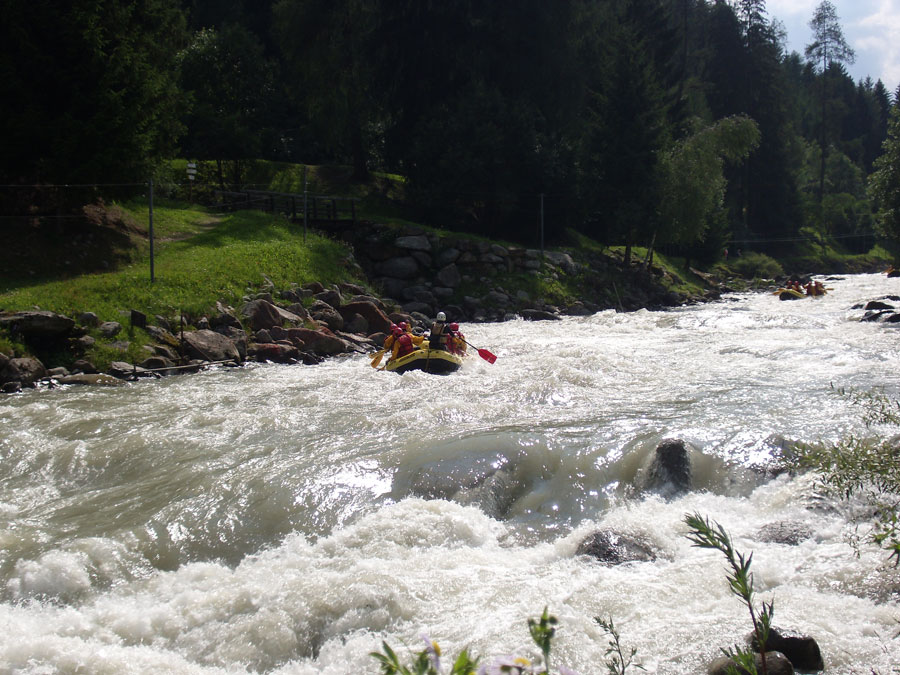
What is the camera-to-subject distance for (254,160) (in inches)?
1275

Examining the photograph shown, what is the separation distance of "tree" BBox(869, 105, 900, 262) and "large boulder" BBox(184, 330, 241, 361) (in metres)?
21.0

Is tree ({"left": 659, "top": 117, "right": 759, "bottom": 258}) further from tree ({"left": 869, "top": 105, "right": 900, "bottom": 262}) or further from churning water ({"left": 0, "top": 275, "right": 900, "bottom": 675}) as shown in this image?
churning water ({"left": 0, "top": 275, "right": 900, "bottom": 675})

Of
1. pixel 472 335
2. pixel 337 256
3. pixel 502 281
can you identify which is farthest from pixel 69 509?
pixel 502 281

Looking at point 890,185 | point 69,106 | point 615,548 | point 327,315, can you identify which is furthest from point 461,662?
point 890,185

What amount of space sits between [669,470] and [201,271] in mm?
13301

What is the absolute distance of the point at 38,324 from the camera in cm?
1249

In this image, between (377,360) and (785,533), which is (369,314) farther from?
(785,533)

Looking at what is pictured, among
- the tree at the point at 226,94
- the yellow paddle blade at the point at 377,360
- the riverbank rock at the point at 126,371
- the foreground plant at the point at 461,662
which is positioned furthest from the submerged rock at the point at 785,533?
the tree at the point at 226,94

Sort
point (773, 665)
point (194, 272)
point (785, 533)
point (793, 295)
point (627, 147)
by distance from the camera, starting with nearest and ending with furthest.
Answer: point (773, 665) < point (785, 533) < point (194, 272) < point (793, 295) < point (627, 147)

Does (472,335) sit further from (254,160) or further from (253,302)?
(254,160)

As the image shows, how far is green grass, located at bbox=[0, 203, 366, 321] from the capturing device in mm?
14367

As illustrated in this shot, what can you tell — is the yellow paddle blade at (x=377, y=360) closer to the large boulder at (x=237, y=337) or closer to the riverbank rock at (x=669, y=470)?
the large boulder at (x=237, y=337)

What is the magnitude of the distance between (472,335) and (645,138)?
47.9 feet

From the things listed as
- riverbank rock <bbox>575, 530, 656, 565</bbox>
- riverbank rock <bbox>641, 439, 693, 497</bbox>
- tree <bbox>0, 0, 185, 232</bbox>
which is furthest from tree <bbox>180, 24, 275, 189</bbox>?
riverbank rock <bbox>575, 530, 656, 565</bbox>
